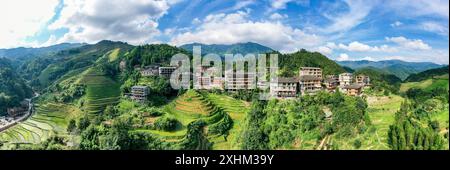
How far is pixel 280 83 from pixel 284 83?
0.13 metres

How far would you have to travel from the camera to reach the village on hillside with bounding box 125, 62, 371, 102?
10129mm

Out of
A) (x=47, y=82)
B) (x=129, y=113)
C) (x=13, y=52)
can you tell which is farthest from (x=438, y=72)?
(x=13, y=52)

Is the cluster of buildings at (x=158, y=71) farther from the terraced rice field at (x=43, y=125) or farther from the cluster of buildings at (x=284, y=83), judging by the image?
the terraced rice field at (x=43, y=125)

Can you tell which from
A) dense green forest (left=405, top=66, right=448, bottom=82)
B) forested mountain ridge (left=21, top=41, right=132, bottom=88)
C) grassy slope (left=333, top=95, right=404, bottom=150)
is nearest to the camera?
grassy slope (left=333, top=95, right=404, bottom=150)

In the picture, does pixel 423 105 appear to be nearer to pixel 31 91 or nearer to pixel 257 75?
pixel 257 75

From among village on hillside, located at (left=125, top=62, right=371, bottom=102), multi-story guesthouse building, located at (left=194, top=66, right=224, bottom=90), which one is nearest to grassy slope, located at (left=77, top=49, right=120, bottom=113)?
village on hillside, located at (left=125, top=62, right=371, bottom=102)

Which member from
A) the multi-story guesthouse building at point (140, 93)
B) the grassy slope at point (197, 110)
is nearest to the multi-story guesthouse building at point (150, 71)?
the multi-story guesthouse building at point (140, 93)

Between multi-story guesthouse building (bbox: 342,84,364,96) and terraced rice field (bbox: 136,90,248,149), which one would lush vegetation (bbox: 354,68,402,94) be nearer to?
multi-story guesthouse building (bbox: 342,84,364,96)

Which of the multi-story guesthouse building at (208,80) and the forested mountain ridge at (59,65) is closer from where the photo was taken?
the multi-story guesthouse building at (208,80)

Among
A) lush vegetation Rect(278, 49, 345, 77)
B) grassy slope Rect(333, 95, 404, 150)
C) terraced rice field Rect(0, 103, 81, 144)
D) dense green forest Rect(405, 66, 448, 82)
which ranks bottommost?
terraced rice field Rect(0, 103, 81, 144)

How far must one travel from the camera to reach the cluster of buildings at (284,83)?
400 inches

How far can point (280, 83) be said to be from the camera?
Answer: 410 inches

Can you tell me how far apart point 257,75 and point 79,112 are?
609cm

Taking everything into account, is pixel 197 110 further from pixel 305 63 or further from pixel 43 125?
pixel 43 125
